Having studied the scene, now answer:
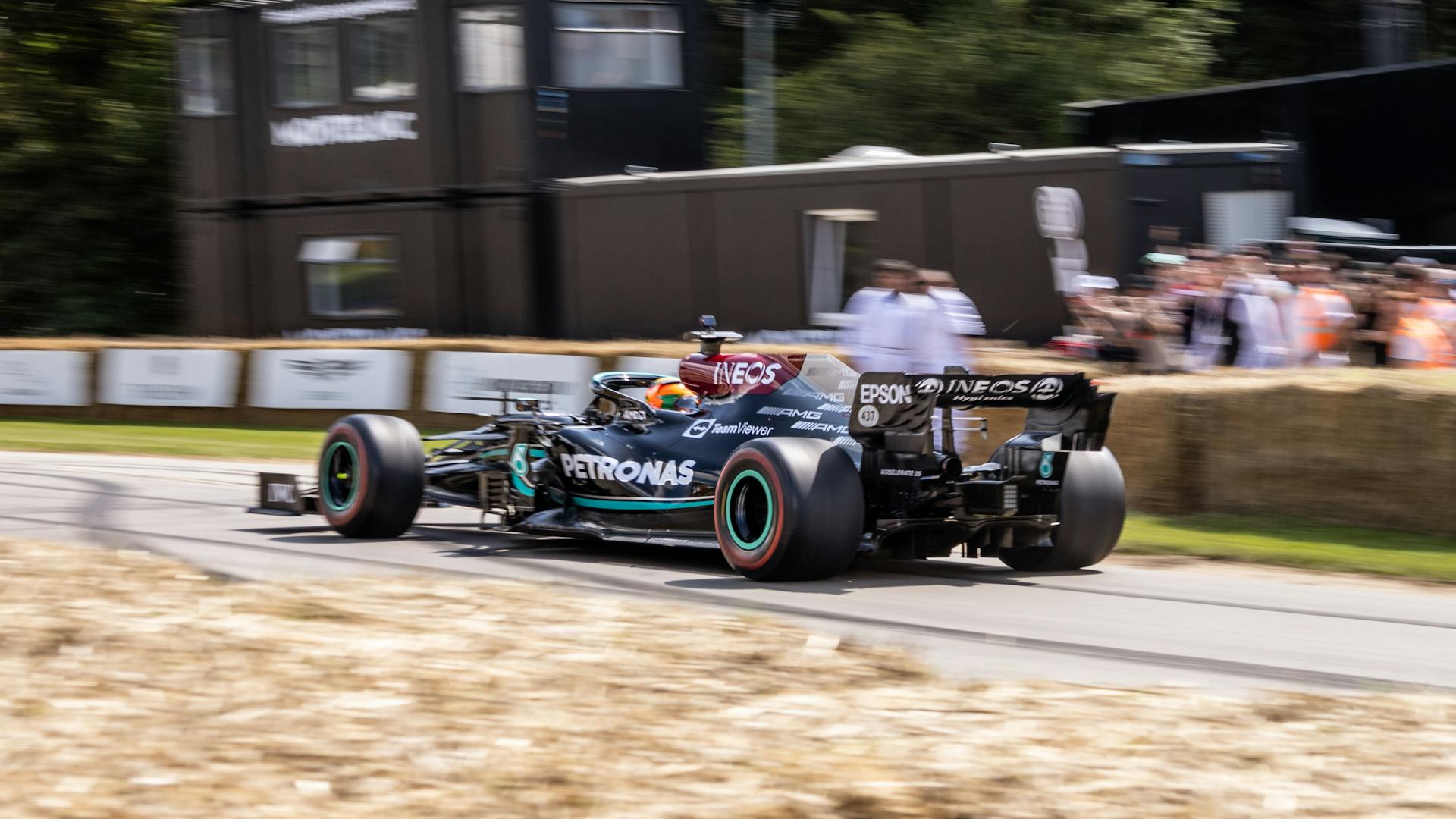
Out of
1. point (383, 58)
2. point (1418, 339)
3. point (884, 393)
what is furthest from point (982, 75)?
point (884, 393)

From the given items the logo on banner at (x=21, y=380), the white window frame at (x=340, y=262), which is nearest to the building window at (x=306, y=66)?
the white window frame at (x=340, y=262)

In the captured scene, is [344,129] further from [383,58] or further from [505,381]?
[505,381]

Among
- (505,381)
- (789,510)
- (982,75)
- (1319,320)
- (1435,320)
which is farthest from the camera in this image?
(982,75)

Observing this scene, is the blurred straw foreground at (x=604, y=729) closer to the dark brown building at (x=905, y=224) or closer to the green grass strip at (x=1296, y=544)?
the green grass strip at (x=1296, y=544)

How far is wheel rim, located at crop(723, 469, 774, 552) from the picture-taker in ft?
27.9

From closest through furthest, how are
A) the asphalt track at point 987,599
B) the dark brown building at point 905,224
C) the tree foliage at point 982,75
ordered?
the asphalt track at point 987,599 → the dark brown building at point 905,224 → the tree foliage at point 982,75

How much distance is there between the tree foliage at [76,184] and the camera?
31219 millimetres

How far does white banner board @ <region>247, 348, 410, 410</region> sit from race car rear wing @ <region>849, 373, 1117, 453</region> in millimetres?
11541

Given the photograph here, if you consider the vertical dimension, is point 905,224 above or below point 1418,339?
above

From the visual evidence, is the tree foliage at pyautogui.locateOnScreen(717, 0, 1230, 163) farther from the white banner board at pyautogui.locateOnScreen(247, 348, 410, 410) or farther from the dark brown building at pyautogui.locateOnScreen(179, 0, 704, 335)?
the white banner board at pyautogui.locateOnScreen(247, 348, 410, 410)

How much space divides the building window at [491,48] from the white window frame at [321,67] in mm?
2234

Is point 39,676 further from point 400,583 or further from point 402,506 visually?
point 402,506

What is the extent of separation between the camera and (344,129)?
23188 millimetres

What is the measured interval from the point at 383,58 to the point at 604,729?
63.5ft
